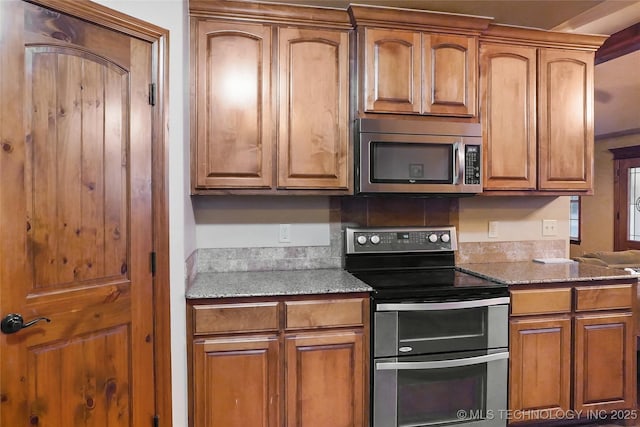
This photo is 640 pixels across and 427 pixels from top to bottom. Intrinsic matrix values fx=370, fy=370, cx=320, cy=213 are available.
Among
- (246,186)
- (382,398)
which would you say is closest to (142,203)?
(246,186)

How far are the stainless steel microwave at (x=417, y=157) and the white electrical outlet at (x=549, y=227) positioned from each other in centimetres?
89

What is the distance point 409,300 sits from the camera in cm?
187

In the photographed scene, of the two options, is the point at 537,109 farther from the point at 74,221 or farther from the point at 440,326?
the point at 74,221

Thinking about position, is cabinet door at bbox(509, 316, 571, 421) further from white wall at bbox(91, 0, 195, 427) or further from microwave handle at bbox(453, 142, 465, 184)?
white wall at bbox(91, 0, 195, 427)

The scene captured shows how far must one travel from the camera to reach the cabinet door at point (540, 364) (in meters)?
2.01

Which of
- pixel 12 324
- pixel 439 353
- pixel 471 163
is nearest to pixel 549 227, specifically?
pixel 471 163

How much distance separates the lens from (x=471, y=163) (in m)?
2.18

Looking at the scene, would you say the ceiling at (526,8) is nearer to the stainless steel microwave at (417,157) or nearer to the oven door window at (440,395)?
the stainless steel microwave at (417,157)

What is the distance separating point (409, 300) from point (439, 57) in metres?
1.40

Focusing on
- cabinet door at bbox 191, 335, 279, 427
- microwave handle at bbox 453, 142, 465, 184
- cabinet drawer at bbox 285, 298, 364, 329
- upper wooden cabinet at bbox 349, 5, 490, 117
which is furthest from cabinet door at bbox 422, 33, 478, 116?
cabinet door at bbox 191, 335, 279, 427

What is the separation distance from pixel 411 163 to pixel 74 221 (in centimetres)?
167

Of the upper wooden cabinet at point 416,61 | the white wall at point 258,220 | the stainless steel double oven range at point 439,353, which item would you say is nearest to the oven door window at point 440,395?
the stainless steel double oven range at point 439,353

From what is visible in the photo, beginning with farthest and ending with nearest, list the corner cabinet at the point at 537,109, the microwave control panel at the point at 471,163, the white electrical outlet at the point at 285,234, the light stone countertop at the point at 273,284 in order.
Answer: the white electrical outlet at the point at 285,234 → the corner cabinet at the point at 537,109 → the microwave control panel at the point at 471,163 → the light stone countertop at the point at 273,284

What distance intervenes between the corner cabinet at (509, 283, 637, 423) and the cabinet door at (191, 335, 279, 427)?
130 cm
